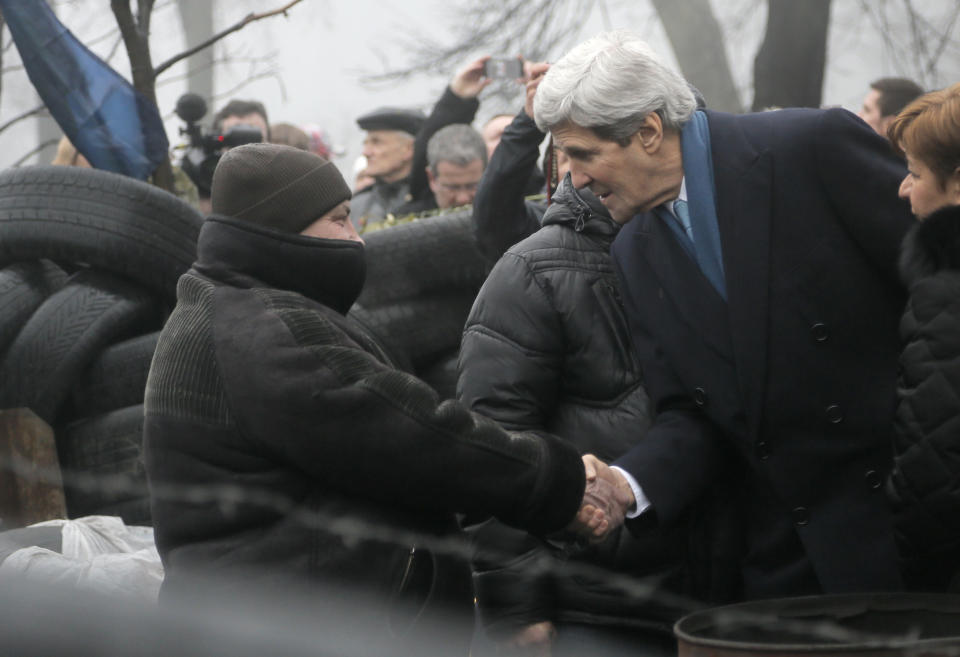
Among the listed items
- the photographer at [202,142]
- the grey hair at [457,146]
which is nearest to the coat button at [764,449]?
the grey hair at [457,146]

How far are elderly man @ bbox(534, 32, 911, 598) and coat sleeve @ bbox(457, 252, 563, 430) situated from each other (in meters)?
0.20

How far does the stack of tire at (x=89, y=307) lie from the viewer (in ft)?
17.0

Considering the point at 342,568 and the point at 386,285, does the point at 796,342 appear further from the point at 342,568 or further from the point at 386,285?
the point at 386,285

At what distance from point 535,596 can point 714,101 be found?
40.0 feet

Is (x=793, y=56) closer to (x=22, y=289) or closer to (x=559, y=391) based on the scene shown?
(x=22, y=289)

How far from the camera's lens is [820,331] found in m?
3.05

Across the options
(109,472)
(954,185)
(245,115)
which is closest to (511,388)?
(954,185)

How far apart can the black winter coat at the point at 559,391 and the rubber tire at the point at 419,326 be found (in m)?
2.33

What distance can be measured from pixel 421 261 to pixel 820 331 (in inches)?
115

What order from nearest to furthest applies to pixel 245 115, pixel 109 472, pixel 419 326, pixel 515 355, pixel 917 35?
pixel 515 355 < pixel 109 472 < pixel 419 326 < pixel 245 115 < pixel 917 35

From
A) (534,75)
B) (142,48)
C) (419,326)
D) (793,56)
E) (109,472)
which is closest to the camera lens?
(534,75)

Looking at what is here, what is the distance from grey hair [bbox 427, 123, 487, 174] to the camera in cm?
623

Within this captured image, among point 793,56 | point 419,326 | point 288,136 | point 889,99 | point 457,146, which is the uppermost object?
point 457,146

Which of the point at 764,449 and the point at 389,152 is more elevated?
the point at 764,449
